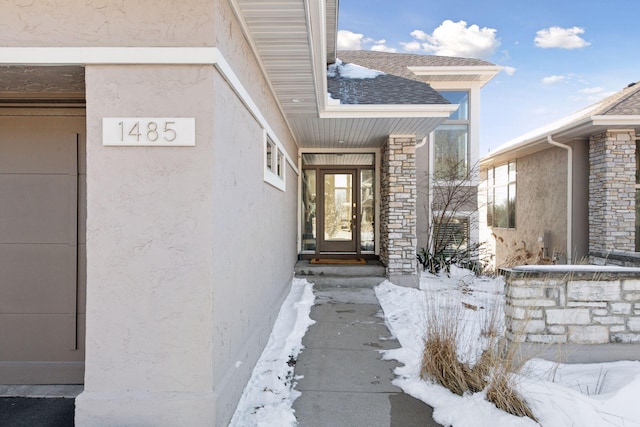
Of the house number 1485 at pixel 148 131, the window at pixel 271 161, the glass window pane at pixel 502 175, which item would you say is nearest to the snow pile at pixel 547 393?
the window at pixel 271 161

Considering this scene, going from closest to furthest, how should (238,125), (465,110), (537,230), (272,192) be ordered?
1. (238,125)
2. (272,192)
3. (465,110)
4. (537,230)

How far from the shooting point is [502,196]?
1385cm

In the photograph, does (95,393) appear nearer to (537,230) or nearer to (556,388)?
(556,388)

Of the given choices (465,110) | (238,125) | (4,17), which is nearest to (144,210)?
(238,125)

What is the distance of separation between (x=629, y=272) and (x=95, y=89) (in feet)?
16.5

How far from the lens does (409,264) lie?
24.7 feet

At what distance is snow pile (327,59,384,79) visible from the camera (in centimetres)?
736

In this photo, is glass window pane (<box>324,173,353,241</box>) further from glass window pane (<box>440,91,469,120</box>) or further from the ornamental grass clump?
the ornamental grass clump

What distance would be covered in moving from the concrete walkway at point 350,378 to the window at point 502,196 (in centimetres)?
955

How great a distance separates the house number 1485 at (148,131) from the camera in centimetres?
247

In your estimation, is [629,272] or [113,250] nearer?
[113,250]

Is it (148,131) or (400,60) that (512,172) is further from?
(148,131)

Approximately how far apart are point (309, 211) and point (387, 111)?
3.81 metres

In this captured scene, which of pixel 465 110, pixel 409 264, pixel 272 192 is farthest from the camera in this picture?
pixel 465 110
